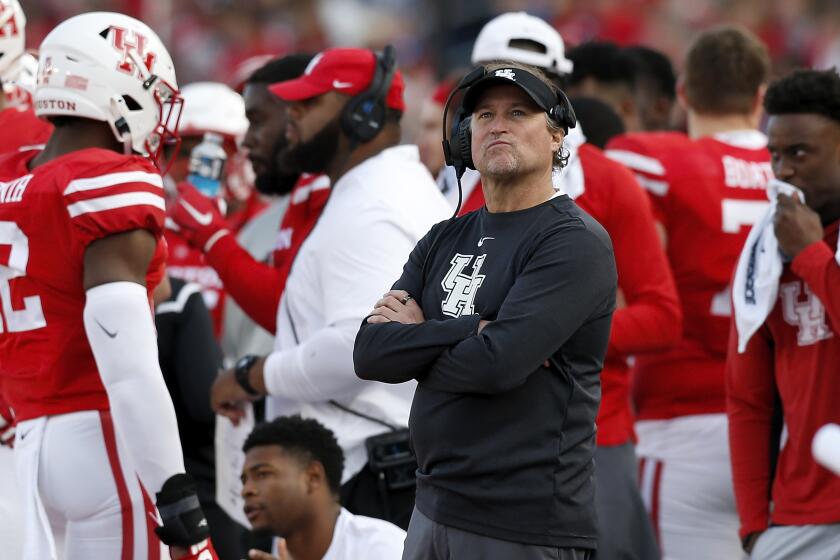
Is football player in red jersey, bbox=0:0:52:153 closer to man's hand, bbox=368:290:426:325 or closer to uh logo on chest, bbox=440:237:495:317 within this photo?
man's hand, bbox=368:290:426:325

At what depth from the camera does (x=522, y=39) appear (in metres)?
5.24

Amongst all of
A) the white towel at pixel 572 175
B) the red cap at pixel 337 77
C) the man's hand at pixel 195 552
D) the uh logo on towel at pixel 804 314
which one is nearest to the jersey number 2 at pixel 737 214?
the white towel at pixel 572 175

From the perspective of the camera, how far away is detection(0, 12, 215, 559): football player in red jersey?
338 cm

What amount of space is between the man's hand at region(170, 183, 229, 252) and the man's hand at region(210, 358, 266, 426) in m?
0.52

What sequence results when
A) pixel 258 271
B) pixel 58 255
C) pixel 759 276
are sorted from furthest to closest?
pixel 258 271 < pixel 759 276 < pixel 58 255

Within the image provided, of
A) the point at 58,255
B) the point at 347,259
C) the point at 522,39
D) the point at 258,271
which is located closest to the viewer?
the point at 58,255

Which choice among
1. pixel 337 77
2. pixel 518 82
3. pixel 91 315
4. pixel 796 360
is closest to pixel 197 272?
pixel 337 77

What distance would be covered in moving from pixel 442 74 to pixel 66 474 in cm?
706

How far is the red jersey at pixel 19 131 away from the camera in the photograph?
4721mm

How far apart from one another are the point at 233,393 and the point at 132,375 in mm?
1012

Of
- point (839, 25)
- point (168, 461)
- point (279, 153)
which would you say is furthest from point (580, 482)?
point (839, 25)

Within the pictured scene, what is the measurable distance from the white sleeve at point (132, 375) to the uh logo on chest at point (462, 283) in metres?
0.81

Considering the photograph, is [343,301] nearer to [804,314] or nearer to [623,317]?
[623,317]

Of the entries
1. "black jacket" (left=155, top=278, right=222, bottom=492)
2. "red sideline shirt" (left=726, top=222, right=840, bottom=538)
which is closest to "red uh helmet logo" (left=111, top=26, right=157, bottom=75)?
"black jacket" (left=155, top=278, right=222, bottom=492)
